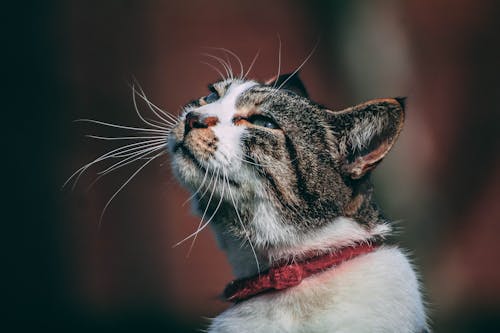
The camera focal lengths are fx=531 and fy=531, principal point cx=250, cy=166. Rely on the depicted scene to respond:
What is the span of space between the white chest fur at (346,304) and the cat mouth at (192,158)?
40 centimetres

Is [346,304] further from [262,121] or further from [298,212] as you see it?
[262,121]

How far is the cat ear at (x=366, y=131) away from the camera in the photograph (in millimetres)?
1717

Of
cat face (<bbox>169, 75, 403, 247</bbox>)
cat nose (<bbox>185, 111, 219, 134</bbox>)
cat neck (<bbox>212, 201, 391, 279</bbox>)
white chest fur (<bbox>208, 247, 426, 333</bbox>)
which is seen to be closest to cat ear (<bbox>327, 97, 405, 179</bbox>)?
cat face (<bbox>169, 75, 403, 247</bbox>)

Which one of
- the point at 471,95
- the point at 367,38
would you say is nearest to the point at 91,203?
the point at 367,38

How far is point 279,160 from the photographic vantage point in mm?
1803

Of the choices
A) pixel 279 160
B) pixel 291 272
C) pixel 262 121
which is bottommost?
pixel 291 272

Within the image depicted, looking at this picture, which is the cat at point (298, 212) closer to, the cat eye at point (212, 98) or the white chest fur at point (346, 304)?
the white chest fur at point (346, 304)

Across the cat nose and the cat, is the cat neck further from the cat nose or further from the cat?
the cat nose

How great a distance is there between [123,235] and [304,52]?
7.19ft

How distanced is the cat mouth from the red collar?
319 mm

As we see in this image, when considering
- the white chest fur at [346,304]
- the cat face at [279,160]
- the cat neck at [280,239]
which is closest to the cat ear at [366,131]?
the cat face at [279,160]

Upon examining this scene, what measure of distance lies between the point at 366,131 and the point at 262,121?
365mm

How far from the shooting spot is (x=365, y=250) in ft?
5.98

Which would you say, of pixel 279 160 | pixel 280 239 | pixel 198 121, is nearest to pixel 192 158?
pixel 198 121
